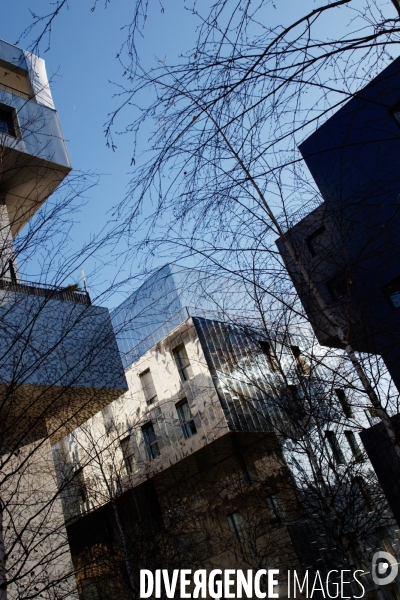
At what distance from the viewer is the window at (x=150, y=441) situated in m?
24.4

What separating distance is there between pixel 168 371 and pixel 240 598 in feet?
32.2

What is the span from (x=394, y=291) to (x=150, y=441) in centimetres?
1412

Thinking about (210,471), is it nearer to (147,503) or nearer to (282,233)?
(147,503)

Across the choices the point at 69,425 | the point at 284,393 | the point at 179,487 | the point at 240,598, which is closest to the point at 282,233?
the point at 284,393

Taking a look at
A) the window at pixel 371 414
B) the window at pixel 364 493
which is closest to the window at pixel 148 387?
the window at pixel 371 414

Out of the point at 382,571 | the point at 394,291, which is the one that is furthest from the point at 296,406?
the point at 382,571

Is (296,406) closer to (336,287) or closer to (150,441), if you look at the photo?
(336,287)

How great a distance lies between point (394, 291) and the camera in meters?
15.5

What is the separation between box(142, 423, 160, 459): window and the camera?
2444 centimetres

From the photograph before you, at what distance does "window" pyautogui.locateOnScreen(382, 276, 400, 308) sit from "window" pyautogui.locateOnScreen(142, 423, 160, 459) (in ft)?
44.1

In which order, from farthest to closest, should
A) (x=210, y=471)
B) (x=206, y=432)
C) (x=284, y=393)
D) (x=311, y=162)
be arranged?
(x=210, y=471)
(x=206, y=432)
(x=311, y=162)
(x=284, y=393)

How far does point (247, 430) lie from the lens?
73.5 feet

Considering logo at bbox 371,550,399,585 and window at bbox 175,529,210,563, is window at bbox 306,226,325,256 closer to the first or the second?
A: logo at bbox 371,550,399,585

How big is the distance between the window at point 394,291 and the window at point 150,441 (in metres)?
13.4
